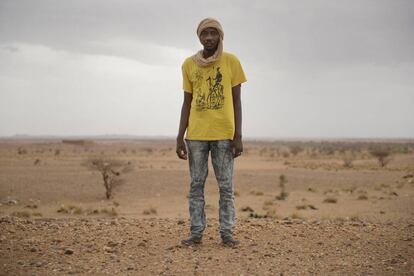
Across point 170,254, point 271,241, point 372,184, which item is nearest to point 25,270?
point 170,254

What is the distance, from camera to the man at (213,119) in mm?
5125

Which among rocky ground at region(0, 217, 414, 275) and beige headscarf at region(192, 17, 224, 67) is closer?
rocky ground at region(0, 217, 414, 275)

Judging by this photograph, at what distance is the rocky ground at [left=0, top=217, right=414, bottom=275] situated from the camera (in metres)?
4.29

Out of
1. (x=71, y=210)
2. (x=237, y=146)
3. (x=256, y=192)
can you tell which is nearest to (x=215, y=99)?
(x=237, y=146)

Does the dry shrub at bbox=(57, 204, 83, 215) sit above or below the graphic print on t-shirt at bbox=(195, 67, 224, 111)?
below

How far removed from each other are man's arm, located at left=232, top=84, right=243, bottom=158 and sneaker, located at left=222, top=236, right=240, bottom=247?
100 cm

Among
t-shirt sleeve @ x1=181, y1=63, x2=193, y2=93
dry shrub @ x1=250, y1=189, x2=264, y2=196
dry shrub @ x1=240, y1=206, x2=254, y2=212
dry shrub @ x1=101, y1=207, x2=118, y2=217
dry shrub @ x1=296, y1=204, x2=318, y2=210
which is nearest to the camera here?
t-shirt sleeve @ x1=181, y1=63, x2=193, y2=93

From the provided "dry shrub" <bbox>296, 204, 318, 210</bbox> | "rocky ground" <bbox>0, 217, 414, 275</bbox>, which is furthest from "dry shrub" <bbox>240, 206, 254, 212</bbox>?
"rocky ground" <bbox>0, 217, 414, 275</bbox>

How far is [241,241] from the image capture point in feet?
17.9

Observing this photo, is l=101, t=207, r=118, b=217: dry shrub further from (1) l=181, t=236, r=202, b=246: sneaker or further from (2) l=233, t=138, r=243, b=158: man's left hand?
(2) l=233, t=138, r=243, b=158: man's left hand

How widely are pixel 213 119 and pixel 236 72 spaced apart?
0.63m

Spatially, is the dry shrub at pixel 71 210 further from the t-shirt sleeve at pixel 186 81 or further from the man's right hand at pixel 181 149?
the t-shirt sleeve at pixel 186 81

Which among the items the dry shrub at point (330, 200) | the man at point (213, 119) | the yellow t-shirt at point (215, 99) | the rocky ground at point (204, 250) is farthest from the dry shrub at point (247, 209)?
the yellow t-shirt at point (215, 99)

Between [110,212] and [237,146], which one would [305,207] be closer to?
[110,212]
